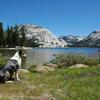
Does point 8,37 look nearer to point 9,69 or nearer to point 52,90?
point 9,69

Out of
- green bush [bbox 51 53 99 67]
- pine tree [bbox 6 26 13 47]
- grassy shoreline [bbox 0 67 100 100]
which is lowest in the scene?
grassy shoreline [bbox 0 67 100 100]

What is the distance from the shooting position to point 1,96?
41.3 feet

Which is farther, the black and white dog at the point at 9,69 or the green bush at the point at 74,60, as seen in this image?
the green bush at the point at 74,60

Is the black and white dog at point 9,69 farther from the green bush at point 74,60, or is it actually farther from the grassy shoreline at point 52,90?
the green bush at point 74,60

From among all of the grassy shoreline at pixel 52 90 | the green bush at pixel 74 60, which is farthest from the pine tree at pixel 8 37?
the grassy shoreline at pixel 52 90

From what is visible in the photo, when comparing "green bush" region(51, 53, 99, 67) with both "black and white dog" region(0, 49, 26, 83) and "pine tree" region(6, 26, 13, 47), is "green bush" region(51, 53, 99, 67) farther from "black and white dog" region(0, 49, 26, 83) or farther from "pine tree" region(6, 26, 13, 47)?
"pine tree" region(6, 26, 13, 47)

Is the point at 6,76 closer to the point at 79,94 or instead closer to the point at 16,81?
the point at 16,81

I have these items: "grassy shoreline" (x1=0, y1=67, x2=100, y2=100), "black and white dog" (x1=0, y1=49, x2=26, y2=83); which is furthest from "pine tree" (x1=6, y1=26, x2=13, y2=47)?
"black and white dog" (x1=0, y1=49, x2=26, y2=83)

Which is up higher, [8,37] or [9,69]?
[8,37]

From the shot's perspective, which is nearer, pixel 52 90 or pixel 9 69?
pixel 52 90

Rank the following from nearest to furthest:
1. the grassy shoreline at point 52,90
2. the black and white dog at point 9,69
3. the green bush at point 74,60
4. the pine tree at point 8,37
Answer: the grassy shoreline at point 52,90, the black and white dog at point 9,69, the green bush at point 74,60, the pine tree at point 8,37

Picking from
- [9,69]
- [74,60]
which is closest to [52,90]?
[9,69]

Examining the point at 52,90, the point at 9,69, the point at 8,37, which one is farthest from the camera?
the point at 8,37

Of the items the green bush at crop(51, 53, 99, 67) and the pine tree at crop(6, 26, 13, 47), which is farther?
the pine tree at crop(6, 26, 13, 47)
